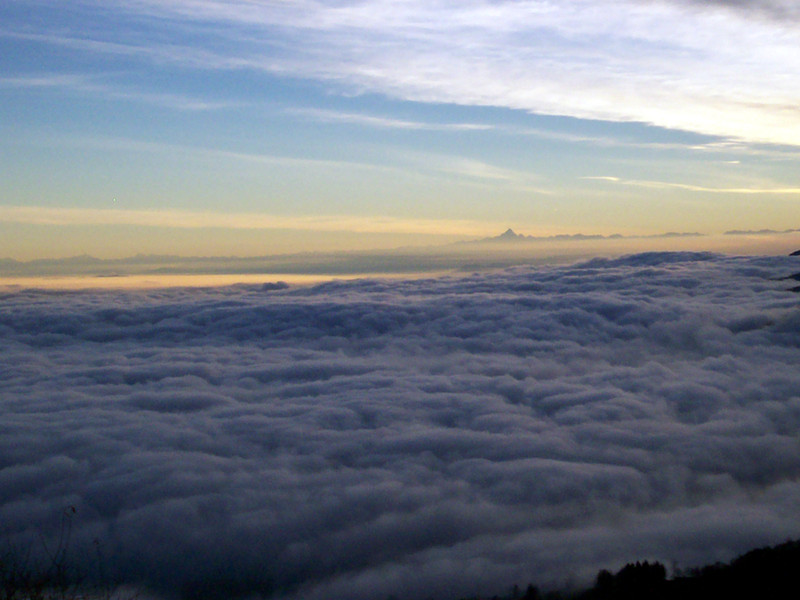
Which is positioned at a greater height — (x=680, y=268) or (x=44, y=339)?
(x=680, y=268)

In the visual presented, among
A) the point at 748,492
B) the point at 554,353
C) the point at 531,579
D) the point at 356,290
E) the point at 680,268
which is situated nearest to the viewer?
the point at 531,579

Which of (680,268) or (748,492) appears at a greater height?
(680,268)

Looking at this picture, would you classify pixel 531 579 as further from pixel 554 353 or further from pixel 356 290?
pixel 356 290

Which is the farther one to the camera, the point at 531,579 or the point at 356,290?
the point at 356,290

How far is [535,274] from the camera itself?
142750 millimetres

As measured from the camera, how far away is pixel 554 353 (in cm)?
6312

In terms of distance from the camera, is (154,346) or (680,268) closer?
(154,346)

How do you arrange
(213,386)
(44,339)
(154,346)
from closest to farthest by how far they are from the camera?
(213,386)
(154,346)
(44,339)

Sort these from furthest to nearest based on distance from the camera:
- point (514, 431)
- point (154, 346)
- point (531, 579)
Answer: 1. point (154, 346)
2. point (514, 431)
3. point (531, 579)

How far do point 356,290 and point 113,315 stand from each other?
177 feet

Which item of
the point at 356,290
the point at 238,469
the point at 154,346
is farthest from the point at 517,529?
the point at 356,290

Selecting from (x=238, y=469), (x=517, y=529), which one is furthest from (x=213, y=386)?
(x=517, y=529)

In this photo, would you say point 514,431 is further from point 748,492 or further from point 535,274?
point 535,274

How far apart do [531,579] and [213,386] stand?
36697 millimetres
